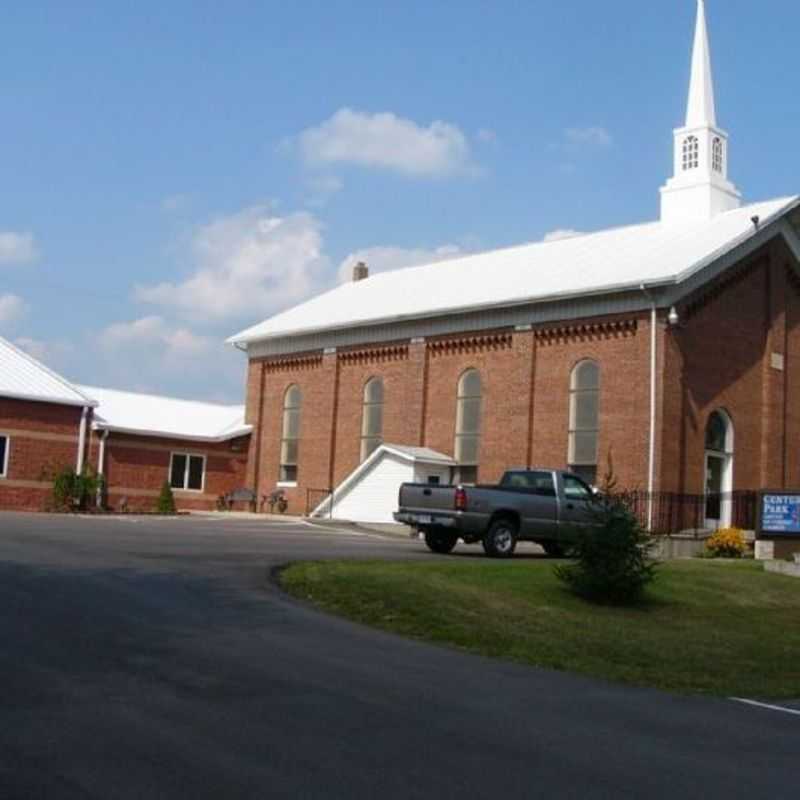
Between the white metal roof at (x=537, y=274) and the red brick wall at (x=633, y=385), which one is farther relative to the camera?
the white metal roof at (x=537, y=274)

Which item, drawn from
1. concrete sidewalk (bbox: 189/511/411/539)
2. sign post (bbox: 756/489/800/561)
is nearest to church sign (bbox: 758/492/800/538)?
sign post (bbox: 756/489/800/561)

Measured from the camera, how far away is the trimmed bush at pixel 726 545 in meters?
29.4

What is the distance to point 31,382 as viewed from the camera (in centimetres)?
4341

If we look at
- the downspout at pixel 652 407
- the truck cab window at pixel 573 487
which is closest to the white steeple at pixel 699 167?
the downspout at pixel 652 407

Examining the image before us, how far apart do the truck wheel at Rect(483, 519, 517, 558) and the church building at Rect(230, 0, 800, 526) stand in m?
9.39

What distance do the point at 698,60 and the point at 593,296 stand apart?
11.2 meters

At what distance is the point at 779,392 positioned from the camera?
38500 mm

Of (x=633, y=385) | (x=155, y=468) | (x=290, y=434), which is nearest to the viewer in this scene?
(x=633, y=385)

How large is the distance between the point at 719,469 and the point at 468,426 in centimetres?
824

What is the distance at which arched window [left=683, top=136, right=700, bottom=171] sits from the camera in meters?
40.0

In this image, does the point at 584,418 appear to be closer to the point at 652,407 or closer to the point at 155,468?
the point at 652,407

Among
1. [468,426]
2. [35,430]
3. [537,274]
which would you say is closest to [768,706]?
[468,426]

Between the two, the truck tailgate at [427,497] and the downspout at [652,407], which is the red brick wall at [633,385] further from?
the truck tailgate at [427,497]

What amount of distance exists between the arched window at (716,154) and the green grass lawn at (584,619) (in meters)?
21.7
